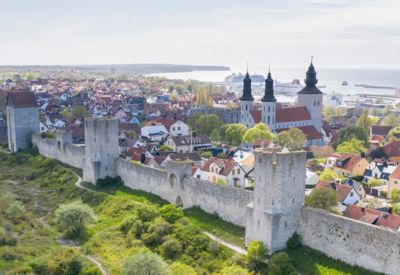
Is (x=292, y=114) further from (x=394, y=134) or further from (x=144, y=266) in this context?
(x=144, y=266)

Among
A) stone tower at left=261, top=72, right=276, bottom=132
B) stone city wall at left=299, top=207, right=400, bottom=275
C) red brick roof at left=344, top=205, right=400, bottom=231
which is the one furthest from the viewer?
stone tower at left=261, top=72, right=276, bottom=132

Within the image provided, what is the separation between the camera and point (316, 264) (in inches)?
874

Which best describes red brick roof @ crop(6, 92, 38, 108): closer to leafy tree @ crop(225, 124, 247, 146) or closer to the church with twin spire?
leafy tree @ crop(225, 124, 247, 146)

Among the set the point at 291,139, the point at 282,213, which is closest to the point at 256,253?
the point at 282,213

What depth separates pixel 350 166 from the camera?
42.3 meters

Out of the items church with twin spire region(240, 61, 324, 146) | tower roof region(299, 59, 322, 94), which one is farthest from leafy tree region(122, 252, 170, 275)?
tower roof region(299, 59, 322, 94)

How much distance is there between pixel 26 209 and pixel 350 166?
2583 cm

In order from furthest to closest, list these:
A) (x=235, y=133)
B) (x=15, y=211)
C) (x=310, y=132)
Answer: (x=310, y=132) < (x=235, y=133) < (x=15, y=211)

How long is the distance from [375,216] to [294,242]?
17.1 ft

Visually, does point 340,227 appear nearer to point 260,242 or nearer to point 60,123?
point 260,242

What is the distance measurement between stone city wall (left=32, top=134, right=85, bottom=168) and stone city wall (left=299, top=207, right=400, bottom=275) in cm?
2258

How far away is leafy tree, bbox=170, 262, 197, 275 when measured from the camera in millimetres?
22800

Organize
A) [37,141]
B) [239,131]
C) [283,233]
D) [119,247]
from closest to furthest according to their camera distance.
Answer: [283,233] → [119,247] → [37,141] → [239,131]

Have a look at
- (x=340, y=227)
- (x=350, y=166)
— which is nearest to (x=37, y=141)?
(x=350, y=166)
